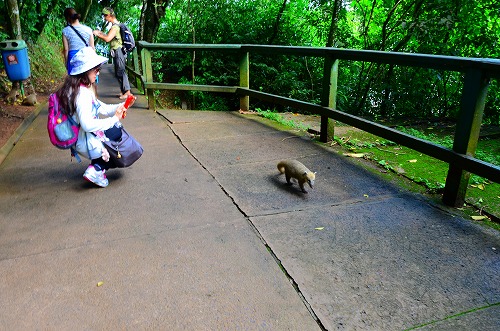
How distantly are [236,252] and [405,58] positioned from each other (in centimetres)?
232

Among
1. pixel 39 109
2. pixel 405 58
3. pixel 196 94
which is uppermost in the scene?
pixel 405 58

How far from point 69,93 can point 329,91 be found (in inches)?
112

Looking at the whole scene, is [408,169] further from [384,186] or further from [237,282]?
[237,282]

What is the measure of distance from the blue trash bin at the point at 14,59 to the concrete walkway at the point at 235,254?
4309 millimetres

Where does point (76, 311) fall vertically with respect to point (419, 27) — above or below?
below

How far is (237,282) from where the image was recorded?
7.86 ft

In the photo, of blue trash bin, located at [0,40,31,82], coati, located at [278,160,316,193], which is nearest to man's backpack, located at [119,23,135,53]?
blue trash bin, located at [0,40,31,82]

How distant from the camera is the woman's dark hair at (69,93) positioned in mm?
3455

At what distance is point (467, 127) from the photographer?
10.3 feet

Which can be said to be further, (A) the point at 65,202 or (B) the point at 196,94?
(B) the point at 196,94

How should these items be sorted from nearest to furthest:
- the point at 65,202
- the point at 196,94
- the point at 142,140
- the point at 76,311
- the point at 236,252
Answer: the point at 76,311
the point at 236,252
the point at 65,202
the point at 142,140
the point at 196,94

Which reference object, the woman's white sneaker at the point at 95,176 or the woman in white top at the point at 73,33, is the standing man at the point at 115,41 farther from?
the woman's white sneaker at the point at 95,176

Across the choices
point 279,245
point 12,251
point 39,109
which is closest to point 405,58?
point 279,245

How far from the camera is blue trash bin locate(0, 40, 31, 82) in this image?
7648mm
